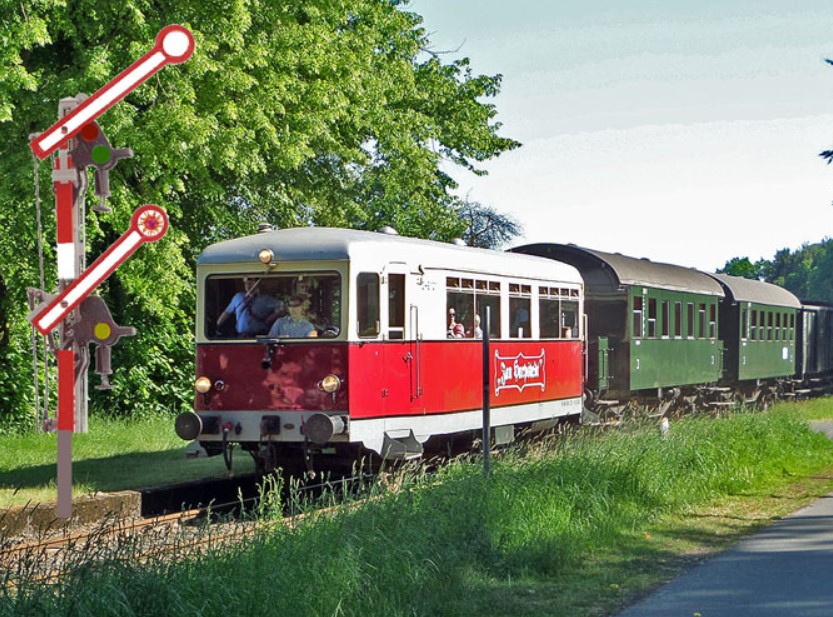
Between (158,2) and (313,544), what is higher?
(158,2)

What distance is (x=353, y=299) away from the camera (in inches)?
608

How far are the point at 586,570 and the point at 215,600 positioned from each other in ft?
13.6

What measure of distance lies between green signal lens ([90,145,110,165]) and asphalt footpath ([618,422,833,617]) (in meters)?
4.33

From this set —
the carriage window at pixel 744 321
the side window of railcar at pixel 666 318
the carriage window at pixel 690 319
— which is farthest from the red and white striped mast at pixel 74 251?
the carriage window at pixel 744 321

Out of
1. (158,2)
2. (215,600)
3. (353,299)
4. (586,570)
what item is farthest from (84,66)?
(215,600)

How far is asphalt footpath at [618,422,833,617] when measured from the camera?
28.3ft

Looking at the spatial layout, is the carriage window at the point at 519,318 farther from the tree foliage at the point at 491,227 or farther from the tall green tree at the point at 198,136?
the tree foliage at the point at 491,227

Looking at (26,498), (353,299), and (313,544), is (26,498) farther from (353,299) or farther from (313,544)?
(313,544)

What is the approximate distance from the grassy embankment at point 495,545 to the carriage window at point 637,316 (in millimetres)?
9059

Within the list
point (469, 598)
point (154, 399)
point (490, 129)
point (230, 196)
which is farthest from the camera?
point (490, 129)

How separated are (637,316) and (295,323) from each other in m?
12.2

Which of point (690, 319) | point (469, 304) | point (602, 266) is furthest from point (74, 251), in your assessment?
point (690, 319)

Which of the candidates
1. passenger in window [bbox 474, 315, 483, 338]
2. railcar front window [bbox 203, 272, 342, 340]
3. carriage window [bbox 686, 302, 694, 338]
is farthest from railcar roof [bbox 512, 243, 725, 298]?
railcar front window [bbox 203, 272, 342, 340]

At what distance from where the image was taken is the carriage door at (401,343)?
15922 millimetres
